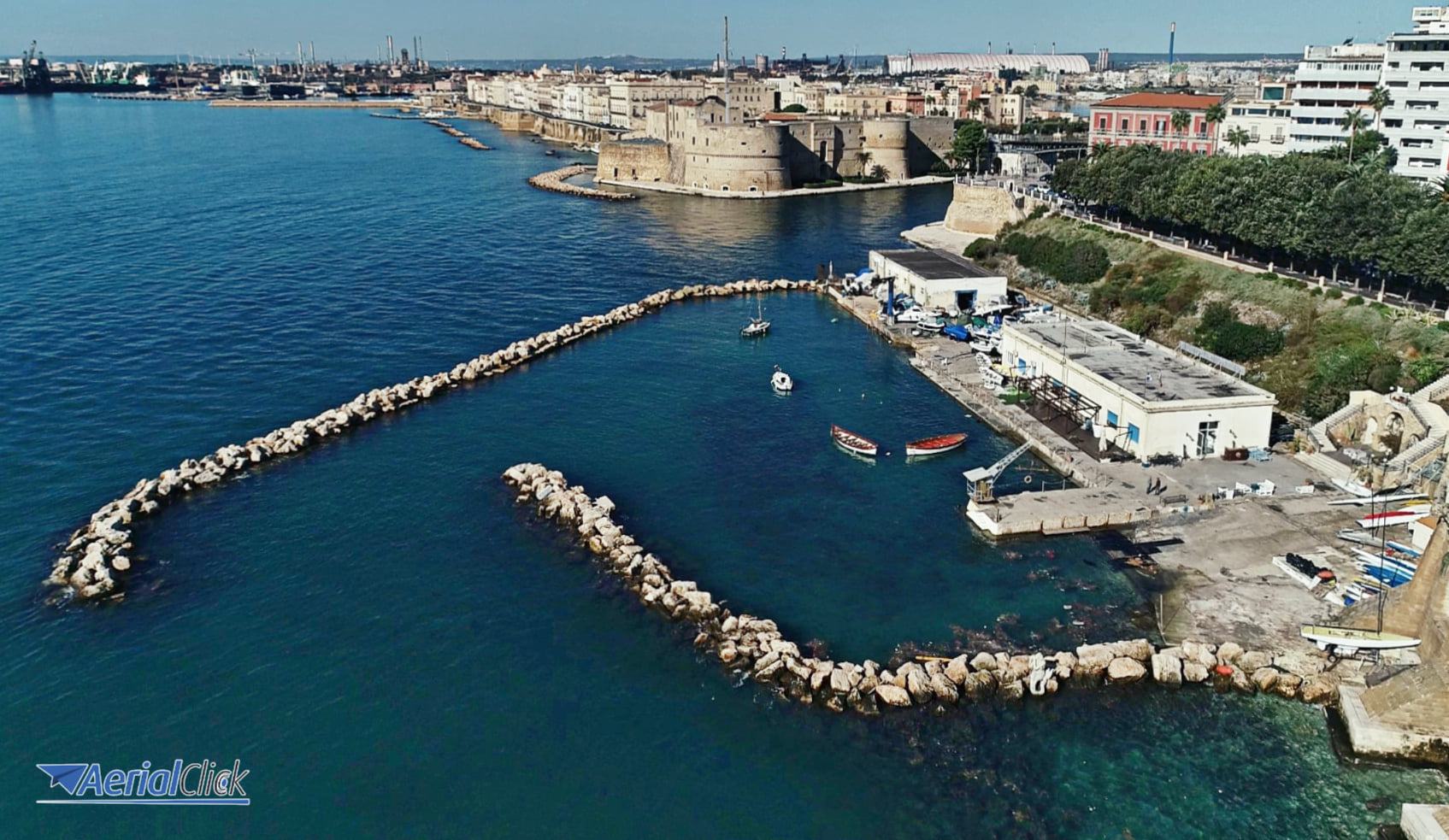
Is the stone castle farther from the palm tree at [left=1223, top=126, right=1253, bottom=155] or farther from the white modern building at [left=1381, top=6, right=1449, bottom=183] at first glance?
the white modern building at [left=1381, top=6, right=1449, bottom=183]

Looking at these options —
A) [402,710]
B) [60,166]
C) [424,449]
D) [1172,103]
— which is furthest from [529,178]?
[402,710]

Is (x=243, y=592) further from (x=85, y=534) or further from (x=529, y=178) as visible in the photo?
(x=529, y=178)

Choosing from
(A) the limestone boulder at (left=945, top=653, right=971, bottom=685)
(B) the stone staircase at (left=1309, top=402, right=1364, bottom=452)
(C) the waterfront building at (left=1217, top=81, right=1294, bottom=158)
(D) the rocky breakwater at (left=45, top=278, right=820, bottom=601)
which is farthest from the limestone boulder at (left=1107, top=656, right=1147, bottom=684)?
(C) the waterfront building at (left=1217, top=81, right=1294, bottom=158)

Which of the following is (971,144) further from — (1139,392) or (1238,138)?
(1139,392)

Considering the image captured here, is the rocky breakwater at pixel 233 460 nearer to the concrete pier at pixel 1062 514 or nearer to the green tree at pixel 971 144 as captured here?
the concrete pier at pixel 1062 514

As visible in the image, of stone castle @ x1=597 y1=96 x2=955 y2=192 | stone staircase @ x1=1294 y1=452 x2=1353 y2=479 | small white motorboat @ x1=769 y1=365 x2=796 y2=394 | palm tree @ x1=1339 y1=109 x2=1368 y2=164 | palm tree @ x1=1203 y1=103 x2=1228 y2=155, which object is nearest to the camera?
stone staircase @ x1=1294 y1=452 x2=1353 y2=479

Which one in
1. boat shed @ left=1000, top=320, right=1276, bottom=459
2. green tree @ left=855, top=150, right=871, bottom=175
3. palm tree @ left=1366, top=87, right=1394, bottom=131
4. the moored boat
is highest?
palm tree @ left=1366, top=87, right=1394, bottom=131

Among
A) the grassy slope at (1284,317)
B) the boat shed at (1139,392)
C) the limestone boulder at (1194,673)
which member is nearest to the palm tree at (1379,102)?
the grassy slope at (1284,317)

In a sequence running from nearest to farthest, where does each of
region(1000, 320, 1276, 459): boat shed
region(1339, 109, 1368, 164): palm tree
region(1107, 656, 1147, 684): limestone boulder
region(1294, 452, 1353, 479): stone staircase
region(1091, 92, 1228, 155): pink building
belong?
1. region(1107, 656, 1147, 684): limestone boulder
2. region(1294, 452, 1353, 479): stone staircase
3. region(1000, 320, 1276, 459): boat shed
4. region(1339, 109, 1368, 164): palm tree
5. region(1091, 92, 1228, 155): pink building
